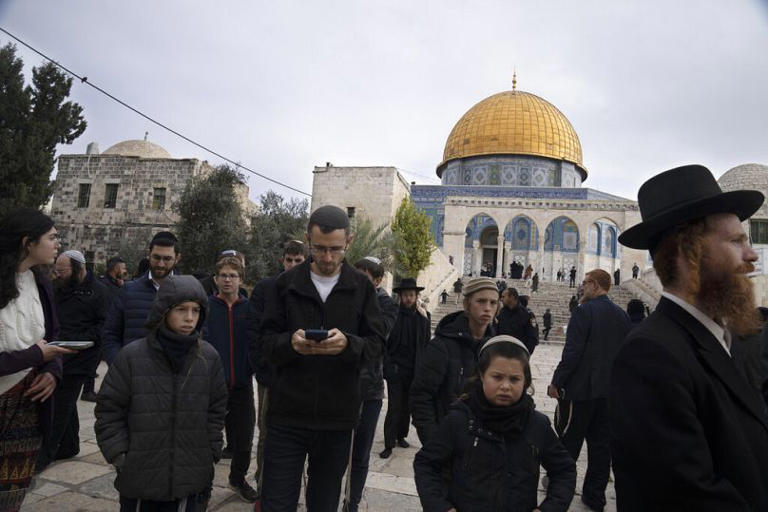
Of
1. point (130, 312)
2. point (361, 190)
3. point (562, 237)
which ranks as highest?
point (361, 190)

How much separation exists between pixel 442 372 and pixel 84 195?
2424cm

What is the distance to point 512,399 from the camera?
6.70 feet

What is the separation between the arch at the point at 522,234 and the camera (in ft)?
98.1

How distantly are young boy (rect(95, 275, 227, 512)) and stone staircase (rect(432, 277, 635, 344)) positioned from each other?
14703mm

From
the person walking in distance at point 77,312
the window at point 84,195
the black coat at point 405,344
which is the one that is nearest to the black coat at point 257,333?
the person walking in distance at point 77,312

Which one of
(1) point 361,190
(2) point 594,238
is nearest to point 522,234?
(2) point 594,238

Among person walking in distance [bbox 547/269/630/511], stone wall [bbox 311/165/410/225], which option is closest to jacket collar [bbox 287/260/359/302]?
person walking in distance [bbox 547/269/630/511]

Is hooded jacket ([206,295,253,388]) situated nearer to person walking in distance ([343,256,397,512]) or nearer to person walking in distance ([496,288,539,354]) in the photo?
person walking in distance ([343,256,397,512])

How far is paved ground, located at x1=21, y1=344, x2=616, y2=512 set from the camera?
3141mm

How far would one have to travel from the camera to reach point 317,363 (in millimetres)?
2176

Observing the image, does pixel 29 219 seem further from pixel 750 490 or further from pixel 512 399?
pixel 750 490

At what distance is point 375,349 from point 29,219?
1.91 m

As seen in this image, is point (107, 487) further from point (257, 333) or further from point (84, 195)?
point (84, 195)

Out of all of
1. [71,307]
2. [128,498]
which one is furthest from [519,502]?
[71,307]
